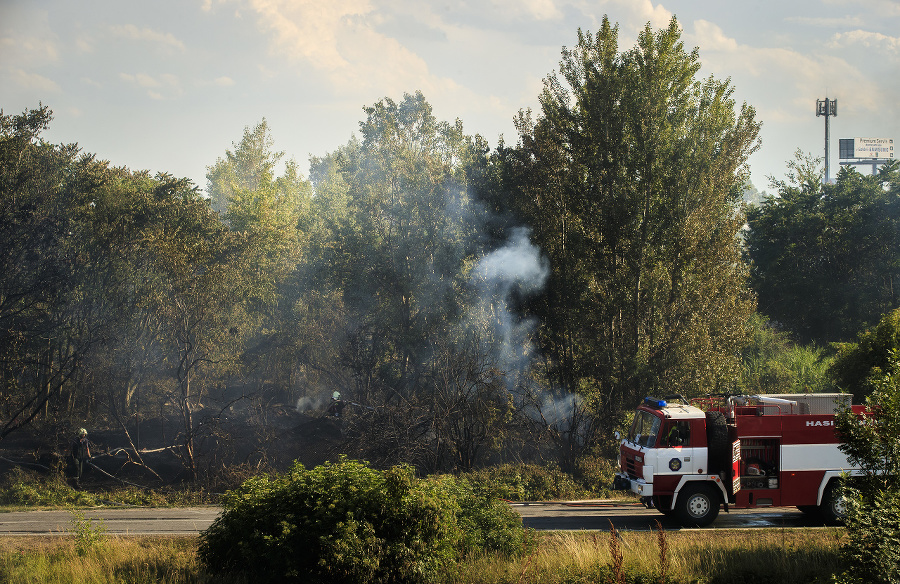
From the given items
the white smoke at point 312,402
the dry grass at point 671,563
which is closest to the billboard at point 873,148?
the white smoke at point 312,402

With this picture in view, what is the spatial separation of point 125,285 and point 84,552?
17.5 m

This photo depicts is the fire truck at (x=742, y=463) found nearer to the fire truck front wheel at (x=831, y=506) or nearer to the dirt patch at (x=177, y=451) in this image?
the fire truck front wheel at (x=831, y=506)

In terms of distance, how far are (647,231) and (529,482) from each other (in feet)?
32.5

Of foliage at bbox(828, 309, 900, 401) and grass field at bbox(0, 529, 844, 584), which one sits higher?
foliage at bbox(828, 309, 900, 401)

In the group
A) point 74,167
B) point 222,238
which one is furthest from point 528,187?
point 74,167

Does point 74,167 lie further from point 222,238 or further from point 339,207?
point 339,207

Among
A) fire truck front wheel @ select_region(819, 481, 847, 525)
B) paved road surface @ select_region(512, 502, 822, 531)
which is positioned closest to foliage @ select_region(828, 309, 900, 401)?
paved road surface @ select_region(512, 502, 822, 531)

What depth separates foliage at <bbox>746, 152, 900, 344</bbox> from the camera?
3778cm

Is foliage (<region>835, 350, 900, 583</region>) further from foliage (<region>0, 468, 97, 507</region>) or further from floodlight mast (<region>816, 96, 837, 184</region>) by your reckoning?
floodlight mast (<region>816, 96, 837, 184</region>)

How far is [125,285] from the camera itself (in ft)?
87.6

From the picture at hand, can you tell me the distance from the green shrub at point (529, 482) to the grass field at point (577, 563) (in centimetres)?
610

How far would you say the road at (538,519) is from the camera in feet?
46.9

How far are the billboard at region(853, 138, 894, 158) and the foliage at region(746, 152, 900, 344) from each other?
5139cm

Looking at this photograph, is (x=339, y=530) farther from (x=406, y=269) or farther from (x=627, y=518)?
(x=406, y=269)
